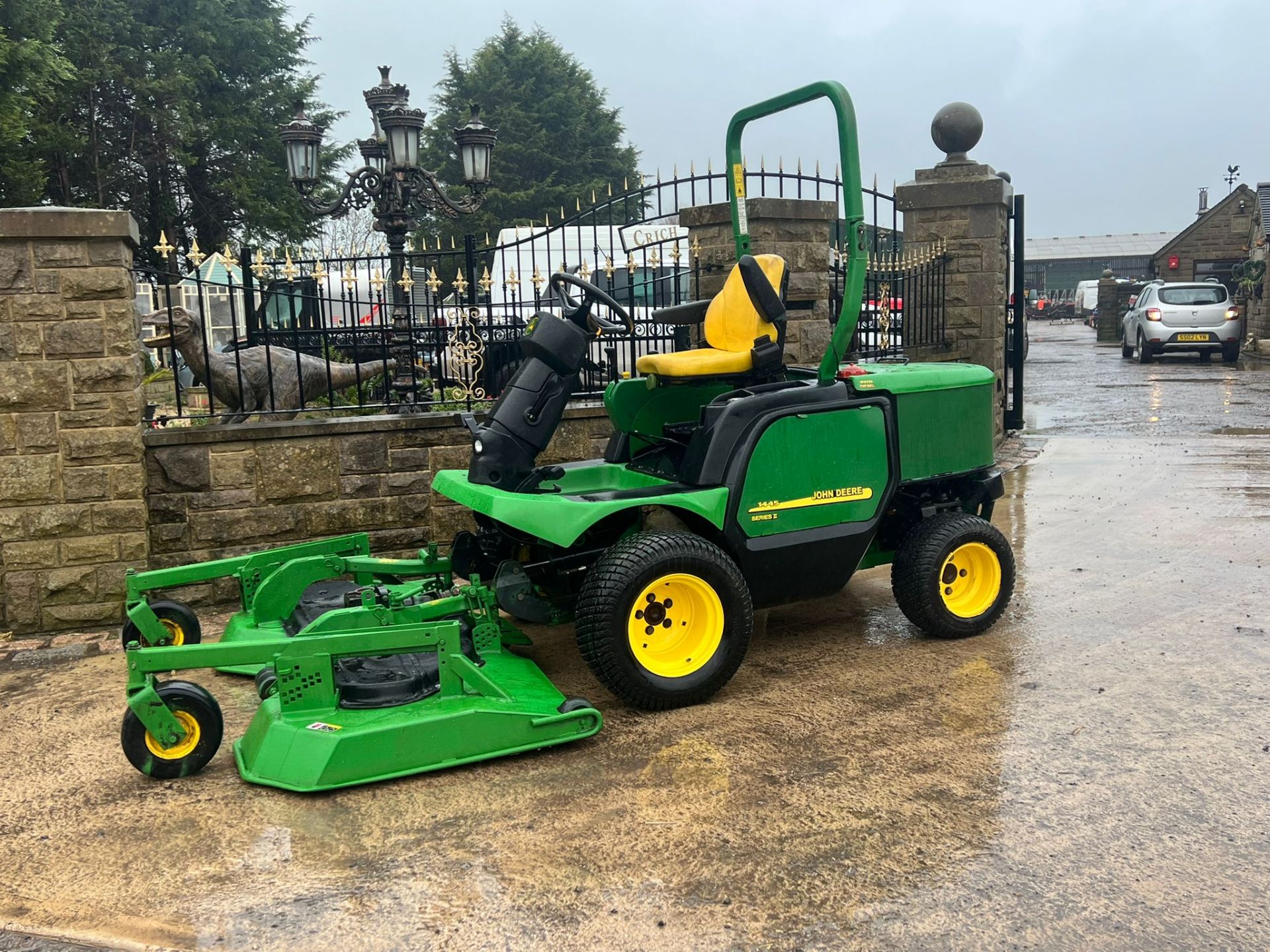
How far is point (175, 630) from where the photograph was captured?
4.39m

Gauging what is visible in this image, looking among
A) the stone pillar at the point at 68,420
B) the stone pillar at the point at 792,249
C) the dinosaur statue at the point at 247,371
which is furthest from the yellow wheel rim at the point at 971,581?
the stone pillar at the point at 68,420

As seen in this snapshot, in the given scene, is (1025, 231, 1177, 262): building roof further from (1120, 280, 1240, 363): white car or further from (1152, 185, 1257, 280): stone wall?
(1120, 280, 1240, 363): white car

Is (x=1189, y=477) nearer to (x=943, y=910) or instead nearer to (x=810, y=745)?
(x=810, y=745)

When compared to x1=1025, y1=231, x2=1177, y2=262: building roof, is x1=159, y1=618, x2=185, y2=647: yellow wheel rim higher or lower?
lower

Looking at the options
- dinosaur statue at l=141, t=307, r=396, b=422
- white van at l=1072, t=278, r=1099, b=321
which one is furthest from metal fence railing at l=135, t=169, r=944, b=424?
white van at l=1072, t=278, r=1099, b=321

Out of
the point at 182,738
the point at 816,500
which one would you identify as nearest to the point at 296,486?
the point at 182,738

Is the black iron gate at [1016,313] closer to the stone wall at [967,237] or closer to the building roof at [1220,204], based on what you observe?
the stone wall at [967,237]

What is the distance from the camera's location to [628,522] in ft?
13.3

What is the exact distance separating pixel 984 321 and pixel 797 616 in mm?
5405

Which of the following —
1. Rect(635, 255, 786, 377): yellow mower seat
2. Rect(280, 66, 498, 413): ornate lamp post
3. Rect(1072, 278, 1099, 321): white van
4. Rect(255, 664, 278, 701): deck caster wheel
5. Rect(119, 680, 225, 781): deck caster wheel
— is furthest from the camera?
Rect(1072, 278, 1099, 321): white van

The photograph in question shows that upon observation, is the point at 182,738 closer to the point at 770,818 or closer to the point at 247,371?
the point at 770,818

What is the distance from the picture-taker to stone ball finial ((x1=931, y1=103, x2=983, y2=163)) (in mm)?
9102

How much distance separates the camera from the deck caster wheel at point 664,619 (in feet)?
12.0

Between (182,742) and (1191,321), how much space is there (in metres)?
19.4
